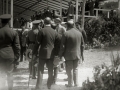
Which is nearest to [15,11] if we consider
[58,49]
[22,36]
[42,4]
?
[42,4]

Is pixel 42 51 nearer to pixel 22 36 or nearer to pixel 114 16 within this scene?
pixel 22 36

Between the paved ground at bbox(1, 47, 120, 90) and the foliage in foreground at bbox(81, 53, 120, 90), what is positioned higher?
the foliage in foreground at bbox(81, 53, 120, 90)

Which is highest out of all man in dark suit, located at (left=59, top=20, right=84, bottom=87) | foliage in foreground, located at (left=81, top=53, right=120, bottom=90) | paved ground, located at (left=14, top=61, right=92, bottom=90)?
man in dark suit, located at (left=59, top=20, right=84, bottom=87)

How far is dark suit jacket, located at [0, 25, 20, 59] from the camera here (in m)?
7.34

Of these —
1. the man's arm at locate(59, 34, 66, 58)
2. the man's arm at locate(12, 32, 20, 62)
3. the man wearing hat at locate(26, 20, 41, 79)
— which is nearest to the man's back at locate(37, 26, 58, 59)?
the man's arm at locate(59, 34, 66, 58)

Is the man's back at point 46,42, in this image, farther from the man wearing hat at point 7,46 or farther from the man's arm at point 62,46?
the man wearing hat at point 7,46

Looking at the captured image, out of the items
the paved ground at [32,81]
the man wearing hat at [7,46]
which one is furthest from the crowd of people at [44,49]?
the paved ground at [32,81]

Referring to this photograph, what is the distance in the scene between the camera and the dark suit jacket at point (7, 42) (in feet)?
24.1

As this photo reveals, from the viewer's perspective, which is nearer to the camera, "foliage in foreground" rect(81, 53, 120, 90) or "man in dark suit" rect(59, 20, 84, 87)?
"foliage in foreground" rect(81, 53, 120, 90)

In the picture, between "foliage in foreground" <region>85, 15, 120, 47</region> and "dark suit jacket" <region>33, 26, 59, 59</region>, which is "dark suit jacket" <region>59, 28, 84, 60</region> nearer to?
"dark suit jacket" <region>33, 26, 59, 59</region>

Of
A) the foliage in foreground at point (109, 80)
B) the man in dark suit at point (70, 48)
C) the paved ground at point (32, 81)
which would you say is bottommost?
the paved ground at point (32, 81)

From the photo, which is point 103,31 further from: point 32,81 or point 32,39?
point 32,81

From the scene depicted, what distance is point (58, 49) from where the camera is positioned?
8.72 m

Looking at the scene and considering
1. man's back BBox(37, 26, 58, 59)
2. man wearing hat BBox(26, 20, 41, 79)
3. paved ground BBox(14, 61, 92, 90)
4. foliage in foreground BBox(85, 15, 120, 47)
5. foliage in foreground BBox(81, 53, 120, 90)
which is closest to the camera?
foliage in foreground BBox(81, 53, 120, 90)
